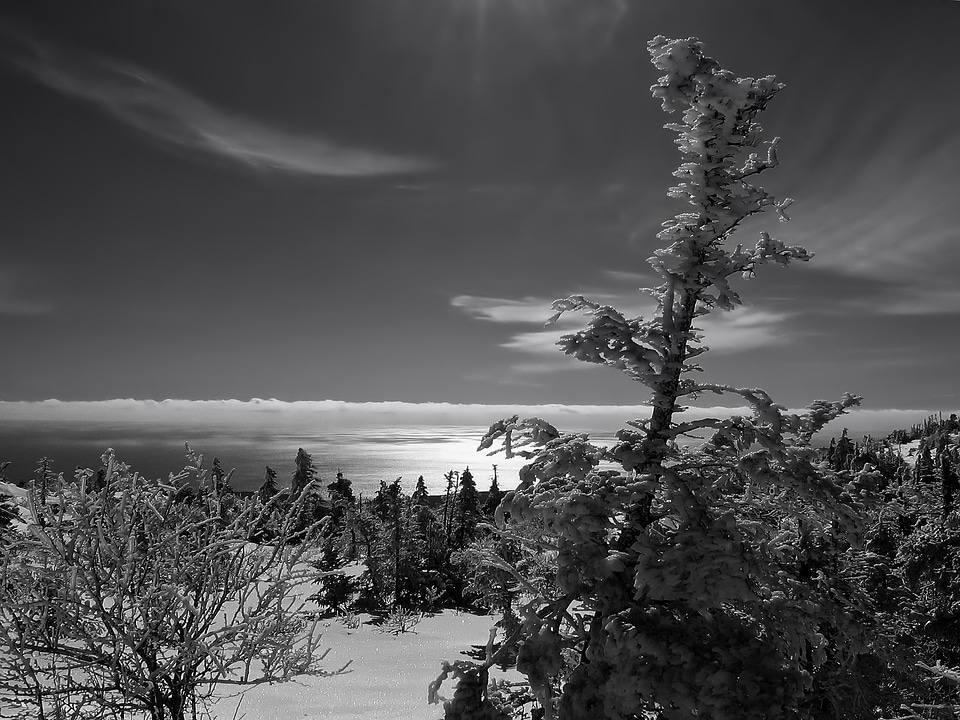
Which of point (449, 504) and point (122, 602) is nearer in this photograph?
point (122, 602)

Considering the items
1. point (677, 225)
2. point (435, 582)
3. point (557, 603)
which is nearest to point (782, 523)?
point (557, 603)

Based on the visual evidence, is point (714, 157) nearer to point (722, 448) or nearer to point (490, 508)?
point (722, 448)

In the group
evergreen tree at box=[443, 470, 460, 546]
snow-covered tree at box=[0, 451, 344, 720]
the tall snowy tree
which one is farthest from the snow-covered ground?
evergreen tree at box=[443, 470, 460, 546]

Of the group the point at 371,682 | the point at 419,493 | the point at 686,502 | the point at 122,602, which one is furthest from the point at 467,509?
the point at 686,502

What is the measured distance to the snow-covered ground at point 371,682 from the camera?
22.7m

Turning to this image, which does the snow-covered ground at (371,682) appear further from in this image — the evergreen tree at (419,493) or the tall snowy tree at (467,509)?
the evergreen tree at (419,493)

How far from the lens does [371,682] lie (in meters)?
27.3

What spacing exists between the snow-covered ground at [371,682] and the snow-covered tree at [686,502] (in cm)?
1145

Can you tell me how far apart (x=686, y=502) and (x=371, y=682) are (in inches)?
1085

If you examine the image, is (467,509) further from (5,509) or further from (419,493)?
(5,509)

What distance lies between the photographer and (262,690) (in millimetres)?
24625

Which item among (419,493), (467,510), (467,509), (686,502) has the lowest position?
(467,510)

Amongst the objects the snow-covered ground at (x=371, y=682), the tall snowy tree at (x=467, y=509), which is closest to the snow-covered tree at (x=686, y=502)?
the snow-covered ground at (x=371, y=682)

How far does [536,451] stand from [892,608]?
15411 millimetres
